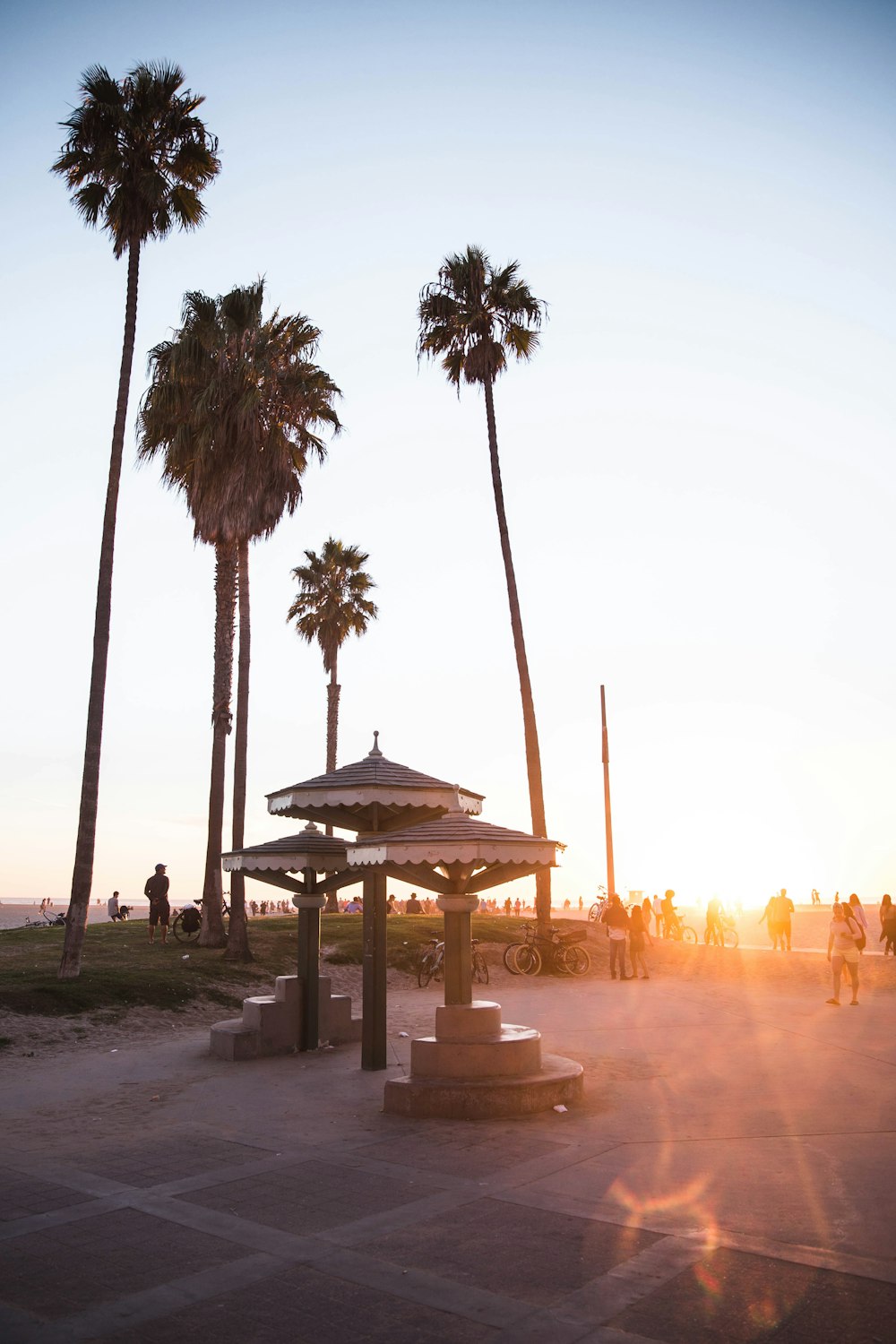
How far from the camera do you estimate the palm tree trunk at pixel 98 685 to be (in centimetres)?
1784

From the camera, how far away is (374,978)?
12.5m

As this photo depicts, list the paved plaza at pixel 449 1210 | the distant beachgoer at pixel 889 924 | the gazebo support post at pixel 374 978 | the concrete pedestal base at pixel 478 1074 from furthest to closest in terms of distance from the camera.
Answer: the distant beachgoer at pixel 889 924 < the gazebo support post at pixel 374 978 < the concrete pedestal base at pixel 478 1074 < the paved plaza at pixel 449 1210

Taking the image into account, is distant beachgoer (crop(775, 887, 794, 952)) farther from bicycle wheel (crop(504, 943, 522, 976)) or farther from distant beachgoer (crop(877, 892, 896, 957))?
bicycle wheel (crop(504, 943, 522, 976))

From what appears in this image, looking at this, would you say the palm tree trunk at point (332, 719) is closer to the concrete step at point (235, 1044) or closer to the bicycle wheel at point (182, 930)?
the bicycle wheel at point (182, 930)

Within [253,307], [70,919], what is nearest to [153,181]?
[253,307]

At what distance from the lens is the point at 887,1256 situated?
5.49m

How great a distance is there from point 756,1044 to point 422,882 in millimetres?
6119

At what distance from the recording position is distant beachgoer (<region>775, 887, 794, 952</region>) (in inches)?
1141

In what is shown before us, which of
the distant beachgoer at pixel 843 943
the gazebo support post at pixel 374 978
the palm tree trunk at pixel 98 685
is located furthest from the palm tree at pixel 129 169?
the distant beachgoer at pixel 843 943

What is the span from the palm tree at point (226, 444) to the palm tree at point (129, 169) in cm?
319

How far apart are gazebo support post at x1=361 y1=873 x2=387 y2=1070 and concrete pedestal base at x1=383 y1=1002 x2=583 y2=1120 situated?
2.11 metres

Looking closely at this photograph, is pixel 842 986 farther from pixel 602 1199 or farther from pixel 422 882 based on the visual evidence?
pixel 602 1199

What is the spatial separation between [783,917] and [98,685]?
21121 millimetres

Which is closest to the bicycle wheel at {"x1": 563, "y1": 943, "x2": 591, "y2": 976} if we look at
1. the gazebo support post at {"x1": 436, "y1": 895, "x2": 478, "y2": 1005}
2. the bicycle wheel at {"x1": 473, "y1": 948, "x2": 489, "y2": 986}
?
the bicycle wheel at {"x1": 473, "y1": 948, "x2": 489, "y2": 986}
